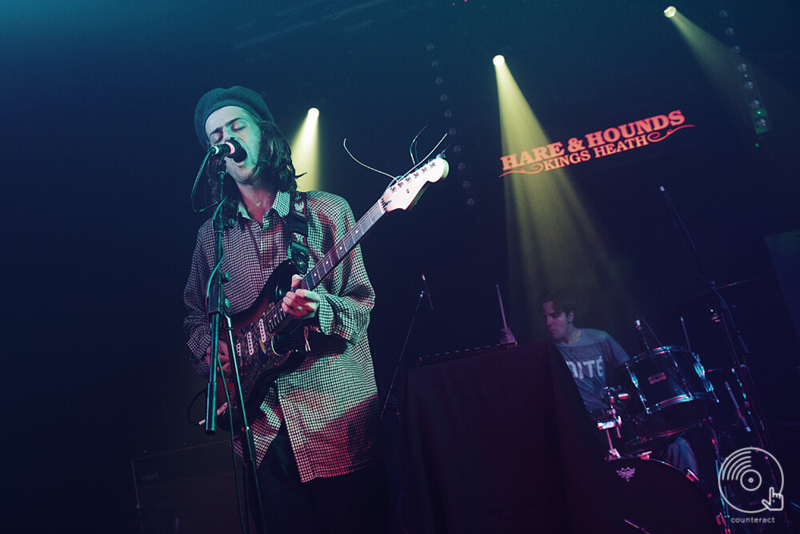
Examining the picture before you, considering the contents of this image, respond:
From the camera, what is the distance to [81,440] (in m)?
3.63

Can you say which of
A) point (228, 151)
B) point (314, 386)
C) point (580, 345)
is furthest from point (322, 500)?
point (580, 345)

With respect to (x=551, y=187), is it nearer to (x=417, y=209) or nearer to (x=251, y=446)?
(x=417, y=209)

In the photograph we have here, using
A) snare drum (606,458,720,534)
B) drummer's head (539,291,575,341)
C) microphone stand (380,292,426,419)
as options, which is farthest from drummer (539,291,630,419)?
snare drum (606,458,720,534)

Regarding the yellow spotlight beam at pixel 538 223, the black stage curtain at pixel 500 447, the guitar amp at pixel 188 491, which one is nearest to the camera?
the black stage curtain at pixel 500 447

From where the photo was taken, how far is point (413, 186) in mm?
2258

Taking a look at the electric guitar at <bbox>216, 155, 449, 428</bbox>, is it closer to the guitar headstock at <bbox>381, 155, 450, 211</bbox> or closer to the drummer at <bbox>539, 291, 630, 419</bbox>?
the guitar headstock at <bbox>381, 155, 450, 211</bbox>

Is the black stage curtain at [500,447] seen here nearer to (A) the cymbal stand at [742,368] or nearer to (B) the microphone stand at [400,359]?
(B) the microphone stand at [400,359]

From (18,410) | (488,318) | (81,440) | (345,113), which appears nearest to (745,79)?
(488,318)

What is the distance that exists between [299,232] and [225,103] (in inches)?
56.3

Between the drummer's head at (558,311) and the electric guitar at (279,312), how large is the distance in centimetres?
236

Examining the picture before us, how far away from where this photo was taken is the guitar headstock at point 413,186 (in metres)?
2.25

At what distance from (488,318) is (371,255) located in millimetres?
1179

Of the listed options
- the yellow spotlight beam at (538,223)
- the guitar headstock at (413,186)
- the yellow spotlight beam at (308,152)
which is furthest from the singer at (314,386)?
the yellow spotlight beam at (538,223)

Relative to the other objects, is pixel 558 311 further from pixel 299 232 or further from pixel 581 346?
pixel 299 232
